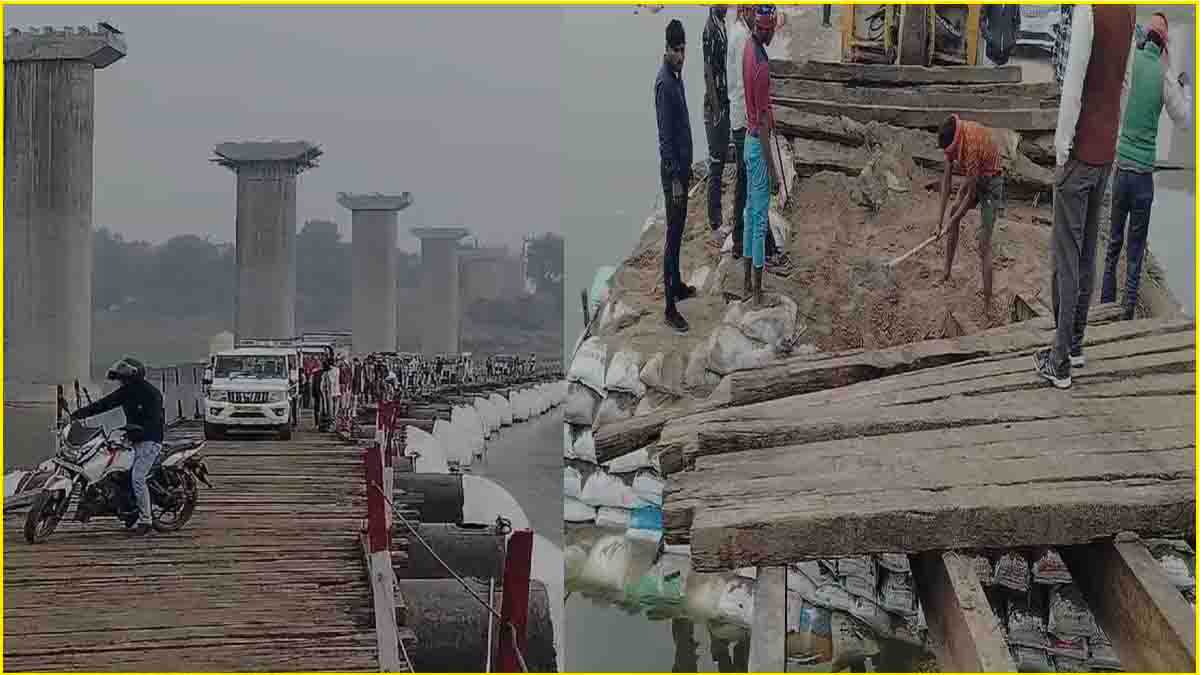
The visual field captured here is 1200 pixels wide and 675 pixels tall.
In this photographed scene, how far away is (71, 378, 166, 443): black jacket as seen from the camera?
11.1 ft

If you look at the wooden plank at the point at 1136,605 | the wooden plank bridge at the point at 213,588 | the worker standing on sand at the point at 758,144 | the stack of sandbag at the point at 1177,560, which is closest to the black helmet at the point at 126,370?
the wooden plank bridge at the point at 213,588

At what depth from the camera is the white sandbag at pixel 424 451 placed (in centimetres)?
384

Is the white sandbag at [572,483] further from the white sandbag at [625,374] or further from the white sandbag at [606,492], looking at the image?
the white sandbag at [625,374]

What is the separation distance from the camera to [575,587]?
3.34m

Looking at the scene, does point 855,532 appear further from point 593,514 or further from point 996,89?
point 996,89

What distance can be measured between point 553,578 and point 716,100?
4.46ft

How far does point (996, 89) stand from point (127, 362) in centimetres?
250

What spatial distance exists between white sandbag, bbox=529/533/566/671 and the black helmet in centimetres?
117

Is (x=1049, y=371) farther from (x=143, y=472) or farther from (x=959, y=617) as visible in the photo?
(x=143, y=472)

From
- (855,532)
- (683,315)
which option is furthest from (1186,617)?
(683,315)

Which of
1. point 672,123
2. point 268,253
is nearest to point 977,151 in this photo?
point 672,123

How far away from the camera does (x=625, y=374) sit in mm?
3410

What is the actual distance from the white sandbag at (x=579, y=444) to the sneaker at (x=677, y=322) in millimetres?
368

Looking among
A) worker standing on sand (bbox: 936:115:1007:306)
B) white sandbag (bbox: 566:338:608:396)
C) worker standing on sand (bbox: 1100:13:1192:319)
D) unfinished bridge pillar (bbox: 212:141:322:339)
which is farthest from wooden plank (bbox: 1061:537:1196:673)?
unfinished bridge pillar (bbox: 212:141:322:339)
